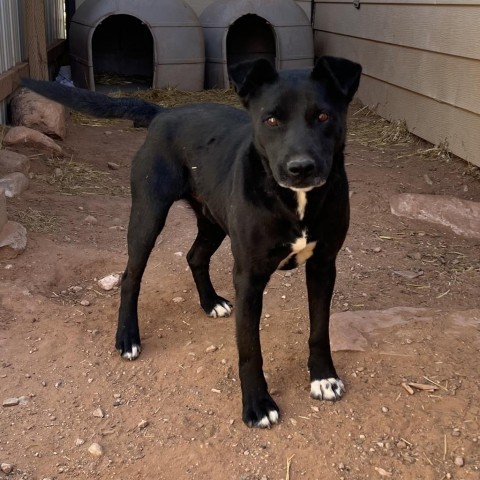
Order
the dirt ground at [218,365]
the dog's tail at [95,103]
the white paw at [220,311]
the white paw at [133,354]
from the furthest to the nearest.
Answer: the white paw at [220,311], the dog's tail at [95,103], the white paw at [133,354], the dirt ground at [218,365]

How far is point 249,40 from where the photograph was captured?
1102 centimetres

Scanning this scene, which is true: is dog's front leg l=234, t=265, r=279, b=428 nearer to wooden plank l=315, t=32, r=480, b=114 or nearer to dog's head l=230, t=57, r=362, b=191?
dog's head l=230, t=57, r=362, b=191

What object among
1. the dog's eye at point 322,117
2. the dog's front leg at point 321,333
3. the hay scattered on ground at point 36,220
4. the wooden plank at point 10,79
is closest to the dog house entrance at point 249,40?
the wooden plank at point 10,79

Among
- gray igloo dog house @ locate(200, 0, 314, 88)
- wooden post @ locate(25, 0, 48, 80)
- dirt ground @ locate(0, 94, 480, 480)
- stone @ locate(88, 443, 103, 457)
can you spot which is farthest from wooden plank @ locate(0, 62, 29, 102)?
stone @ locate(88, 443, 103, 457)

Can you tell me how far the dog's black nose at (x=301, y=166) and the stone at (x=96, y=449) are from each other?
1312 millimetres

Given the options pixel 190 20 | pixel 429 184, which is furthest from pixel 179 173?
pixel 190 20

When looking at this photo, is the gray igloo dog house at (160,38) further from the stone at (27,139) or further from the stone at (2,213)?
the stone at (2,213)

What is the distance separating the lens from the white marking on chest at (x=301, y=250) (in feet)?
8.95

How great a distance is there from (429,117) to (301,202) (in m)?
4.78

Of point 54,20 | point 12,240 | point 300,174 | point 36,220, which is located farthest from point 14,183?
point 54,20

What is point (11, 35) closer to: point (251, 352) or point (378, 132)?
point (378, 132)

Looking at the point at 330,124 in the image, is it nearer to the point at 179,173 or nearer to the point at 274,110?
the point at 274,110

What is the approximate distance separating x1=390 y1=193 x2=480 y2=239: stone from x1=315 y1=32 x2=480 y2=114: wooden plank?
1201 mm

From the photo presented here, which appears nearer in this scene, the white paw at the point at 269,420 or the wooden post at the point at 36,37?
the white paw at the point at 269,420
